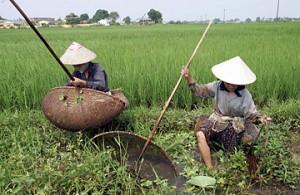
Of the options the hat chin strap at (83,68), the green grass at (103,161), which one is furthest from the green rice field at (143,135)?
the hat chin strap at (83,68)

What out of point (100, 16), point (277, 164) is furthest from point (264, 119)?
point (100, 16)

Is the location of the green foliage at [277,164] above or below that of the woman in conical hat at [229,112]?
below

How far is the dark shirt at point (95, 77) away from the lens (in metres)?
3.34

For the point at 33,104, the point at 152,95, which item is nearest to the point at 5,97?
the point at 33,104

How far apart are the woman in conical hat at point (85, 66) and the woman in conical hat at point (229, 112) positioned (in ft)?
2.92

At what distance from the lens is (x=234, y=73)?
287 centimetres

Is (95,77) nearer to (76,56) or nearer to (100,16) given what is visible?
(76,56)

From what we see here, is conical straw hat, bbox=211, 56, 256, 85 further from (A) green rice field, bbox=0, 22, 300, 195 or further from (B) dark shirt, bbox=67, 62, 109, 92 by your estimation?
(B) dark shirt, bbox=67, 62, 109, 92

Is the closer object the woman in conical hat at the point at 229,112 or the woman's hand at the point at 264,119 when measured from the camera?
the woman's hand at the point at 264,119

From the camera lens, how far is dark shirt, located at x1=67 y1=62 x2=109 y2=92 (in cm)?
334

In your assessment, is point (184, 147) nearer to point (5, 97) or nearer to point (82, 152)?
point (82, 152)

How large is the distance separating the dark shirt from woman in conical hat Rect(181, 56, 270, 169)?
0.87m

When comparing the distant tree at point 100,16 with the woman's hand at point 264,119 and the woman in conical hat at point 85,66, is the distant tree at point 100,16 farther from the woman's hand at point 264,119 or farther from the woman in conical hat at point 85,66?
the woman's hand at point 264,119

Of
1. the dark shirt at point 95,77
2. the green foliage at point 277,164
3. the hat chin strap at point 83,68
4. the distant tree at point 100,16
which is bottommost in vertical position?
the distant tree at point 100,16
